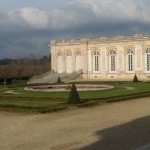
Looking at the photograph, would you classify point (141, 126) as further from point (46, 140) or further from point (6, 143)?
point (6, 143)

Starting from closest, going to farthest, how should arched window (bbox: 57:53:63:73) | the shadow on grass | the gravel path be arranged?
the shadow on grass < the gravel path < arched window (bbox: 57:53:63:73)

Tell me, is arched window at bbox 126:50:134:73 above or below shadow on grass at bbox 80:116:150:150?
above

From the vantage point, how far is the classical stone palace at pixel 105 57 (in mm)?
42656

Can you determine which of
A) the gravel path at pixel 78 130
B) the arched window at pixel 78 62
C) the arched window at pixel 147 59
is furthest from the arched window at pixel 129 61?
the gravel path at pixel 78 130

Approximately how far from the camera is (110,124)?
10945 mm

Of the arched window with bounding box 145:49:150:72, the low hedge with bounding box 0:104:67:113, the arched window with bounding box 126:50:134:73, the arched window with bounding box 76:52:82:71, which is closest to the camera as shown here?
the low hedge with bounding box 0:104:67:113

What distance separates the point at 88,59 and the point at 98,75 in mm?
2905

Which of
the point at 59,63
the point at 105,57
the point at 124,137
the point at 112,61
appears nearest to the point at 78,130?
the point at 124,137

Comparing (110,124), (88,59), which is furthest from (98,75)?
(110,124)

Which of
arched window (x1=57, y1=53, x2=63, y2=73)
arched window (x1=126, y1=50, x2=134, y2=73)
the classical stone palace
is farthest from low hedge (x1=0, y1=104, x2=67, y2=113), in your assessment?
arched window (x1=57, y1=53, x2=63, y2=73)

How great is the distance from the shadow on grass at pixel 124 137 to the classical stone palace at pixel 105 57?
104 feet

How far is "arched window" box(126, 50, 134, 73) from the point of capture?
143 ft

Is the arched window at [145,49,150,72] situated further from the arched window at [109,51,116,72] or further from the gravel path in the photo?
the gravel path

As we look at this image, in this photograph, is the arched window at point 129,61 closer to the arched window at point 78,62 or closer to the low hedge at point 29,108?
the arched window at point 78,62
